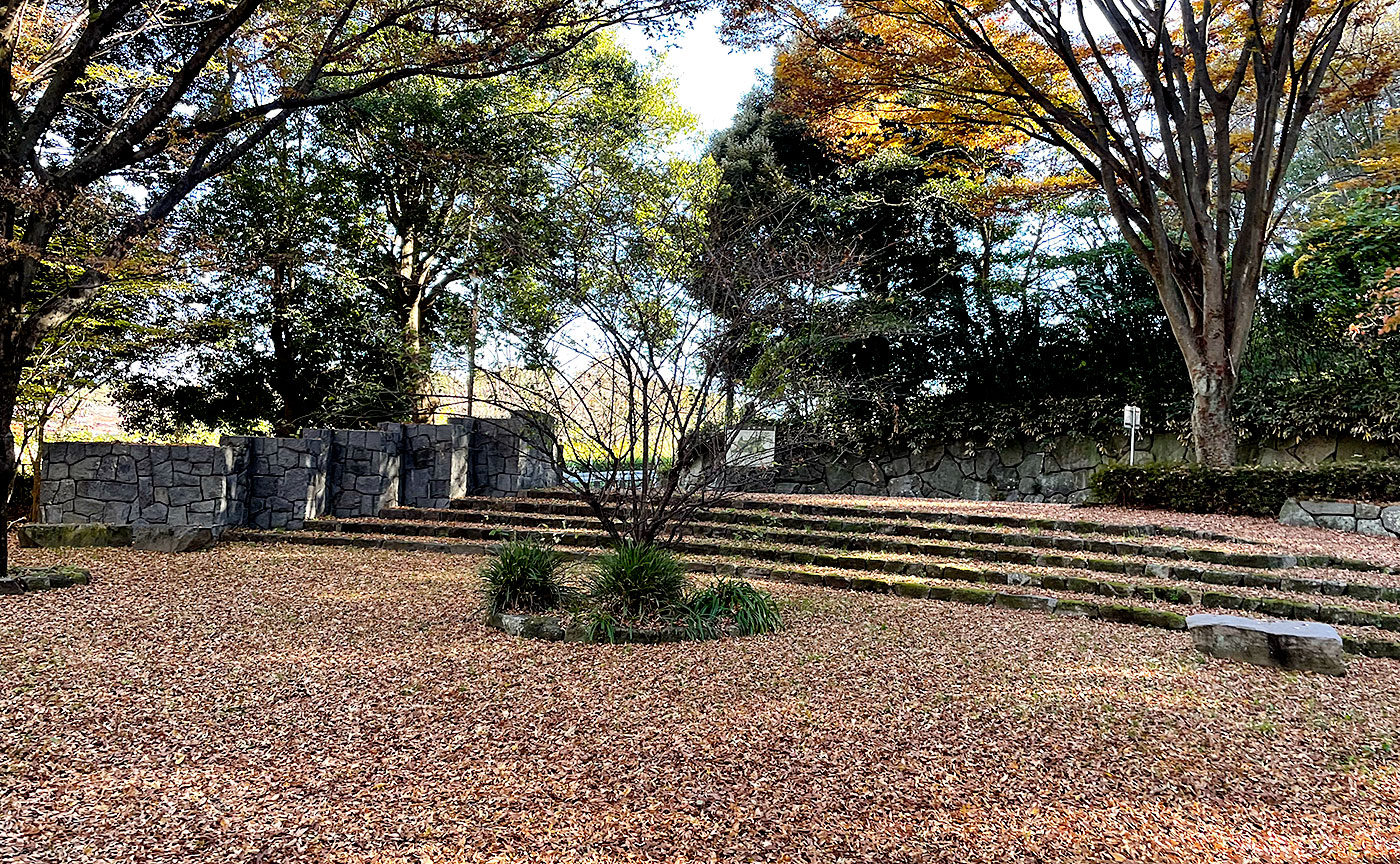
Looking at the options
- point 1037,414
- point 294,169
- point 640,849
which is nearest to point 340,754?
point 640,849

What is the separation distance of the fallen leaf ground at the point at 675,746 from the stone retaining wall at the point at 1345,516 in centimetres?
420

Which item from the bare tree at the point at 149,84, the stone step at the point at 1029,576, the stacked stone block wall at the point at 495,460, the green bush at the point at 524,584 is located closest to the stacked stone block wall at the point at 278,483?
the stone step at the point at 1029,576

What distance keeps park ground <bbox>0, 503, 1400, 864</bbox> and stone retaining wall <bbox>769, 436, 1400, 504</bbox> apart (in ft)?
20.8

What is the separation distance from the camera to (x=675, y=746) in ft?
9.54

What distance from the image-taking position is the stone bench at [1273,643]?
3.96 m

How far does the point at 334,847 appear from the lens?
86.6 inches

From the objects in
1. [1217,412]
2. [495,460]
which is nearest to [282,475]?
[495,460]

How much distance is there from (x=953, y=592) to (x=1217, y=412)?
5248 mm

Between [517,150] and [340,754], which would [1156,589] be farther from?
[517,150]

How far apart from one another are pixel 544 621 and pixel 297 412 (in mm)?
8071

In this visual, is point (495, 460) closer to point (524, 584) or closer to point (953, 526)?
point (524, 584)

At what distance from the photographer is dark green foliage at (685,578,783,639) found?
447 cm

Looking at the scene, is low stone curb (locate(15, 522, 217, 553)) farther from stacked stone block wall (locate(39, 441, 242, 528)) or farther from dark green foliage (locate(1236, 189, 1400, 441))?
dark green foliage (locate(1236, 189, 1400, 441))

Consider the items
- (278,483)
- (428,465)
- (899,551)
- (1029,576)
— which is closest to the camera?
(1029,576)
